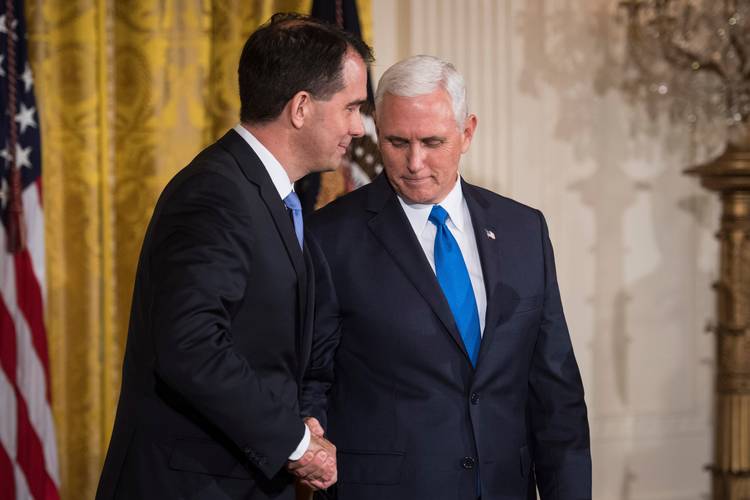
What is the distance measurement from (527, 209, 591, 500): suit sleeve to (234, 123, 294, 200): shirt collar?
0.79 metres

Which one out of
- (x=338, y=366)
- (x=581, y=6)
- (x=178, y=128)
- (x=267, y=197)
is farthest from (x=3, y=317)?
(x=581, y=6)

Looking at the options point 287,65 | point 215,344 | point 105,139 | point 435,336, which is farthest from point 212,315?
point 105,139

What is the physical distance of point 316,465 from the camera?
78.9 inches

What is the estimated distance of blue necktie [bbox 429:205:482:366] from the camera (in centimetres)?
239

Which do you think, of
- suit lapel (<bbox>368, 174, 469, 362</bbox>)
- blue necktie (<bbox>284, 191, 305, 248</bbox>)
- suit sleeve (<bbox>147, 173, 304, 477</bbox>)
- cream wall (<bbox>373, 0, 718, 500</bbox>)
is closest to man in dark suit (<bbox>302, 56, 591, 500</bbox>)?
suit lapel (<bbox>368, 174, 469, 362</bbox>)

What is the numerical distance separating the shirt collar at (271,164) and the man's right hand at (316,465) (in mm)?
529

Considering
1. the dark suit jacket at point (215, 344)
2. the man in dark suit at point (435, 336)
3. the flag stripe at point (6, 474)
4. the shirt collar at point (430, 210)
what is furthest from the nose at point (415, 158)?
the flag stripe at point (6, 474)

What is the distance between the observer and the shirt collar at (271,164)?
212 cm

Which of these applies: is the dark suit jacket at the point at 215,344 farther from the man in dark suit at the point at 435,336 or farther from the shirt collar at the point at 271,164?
the man in dark suit at the point at 435,336

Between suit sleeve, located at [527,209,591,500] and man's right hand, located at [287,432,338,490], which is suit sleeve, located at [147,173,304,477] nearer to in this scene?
man's right hand, located at [287,432,338,490]

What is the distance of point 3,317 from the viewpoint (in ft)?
12.5

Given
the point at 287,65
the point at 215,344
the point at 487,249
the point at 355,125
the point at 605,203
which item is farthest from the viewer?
the point at 605,203

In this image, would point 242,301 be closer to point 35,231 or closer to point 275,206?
point 275,206

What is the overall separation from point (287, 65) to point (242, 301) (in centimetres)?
51
